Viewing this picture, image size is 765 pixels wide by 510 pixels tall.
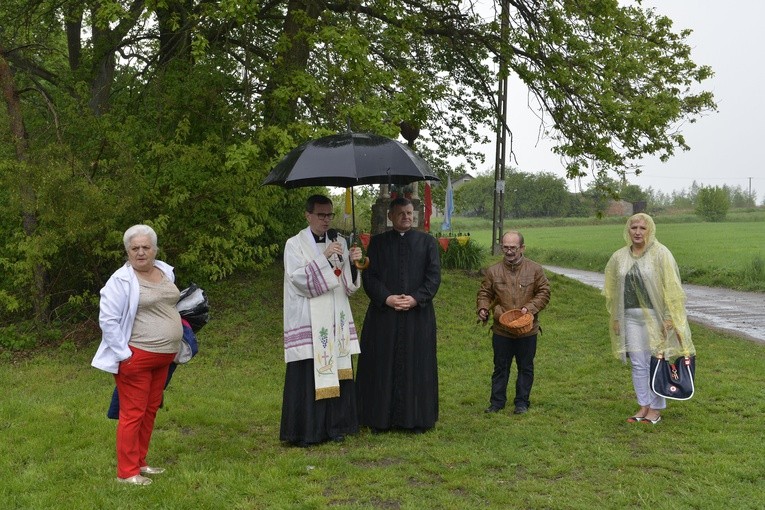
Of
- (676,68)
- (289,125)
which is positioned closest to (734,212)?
(676,68)

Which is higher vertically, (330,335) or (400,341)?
(330,335)

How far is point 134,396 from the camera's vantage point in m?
5.23

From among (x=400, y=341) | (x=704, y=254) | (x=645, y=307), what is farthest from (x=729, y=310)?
(x=704, y=254)

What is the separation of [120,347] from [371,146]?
2.39 metres

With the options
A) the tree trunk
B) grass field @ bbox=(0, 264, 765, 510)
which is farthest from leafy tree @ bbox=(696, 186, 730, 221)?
the tree trunk

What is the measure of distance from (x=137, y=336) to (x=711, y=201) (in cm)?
6677

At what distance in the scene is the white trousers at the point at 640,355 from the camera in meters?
6.86

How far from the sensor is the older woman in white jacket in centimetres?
507

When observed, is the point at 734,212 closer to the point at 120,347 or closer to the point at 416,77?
the point at 416,77

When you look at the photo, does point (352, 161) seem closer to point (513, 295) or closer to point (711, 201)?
point (513, 295)

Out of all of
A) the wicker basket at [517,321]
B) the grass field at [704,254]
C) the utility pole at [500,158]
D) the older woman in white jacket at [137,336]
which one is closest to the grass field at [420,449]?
the older woman in white jacket at [137,336]

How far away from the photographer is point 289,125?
35.4ft

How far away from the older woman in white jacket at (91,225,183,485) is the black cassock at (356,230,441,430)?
6.13 feet

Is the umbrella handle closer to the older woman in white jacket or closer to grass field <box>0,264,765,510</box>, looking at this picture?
grass field <box>0,264,765,510</box>
